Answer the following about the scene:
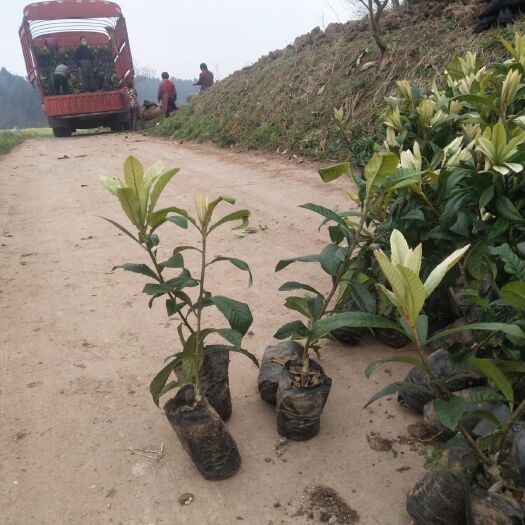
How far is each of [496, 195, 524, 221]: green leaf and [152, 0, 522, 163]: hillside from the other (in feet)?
10.4

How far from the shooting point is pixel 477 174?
175 centimetres

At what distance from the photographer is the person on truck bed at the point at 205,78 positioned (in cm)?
1508

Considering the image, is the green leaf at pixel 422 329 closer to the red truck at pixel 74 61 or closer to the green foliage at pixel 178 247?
the green foliage at pixel 178 247

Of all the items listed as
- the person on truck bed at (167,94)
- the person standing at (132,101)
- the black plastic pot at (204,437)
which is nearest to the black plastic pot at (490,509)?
the black plastic pot at (204,437)

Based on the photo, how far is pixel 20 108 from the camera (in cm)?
3359

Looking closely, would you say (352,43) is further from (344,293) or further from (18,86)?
(18,86)

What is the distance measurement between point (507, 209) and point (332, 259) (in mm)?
643

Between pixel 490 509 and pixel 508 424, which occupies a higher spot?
pixel 508 424

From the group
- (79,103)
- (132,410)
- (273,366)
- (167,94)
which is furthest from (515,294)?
(167,94)

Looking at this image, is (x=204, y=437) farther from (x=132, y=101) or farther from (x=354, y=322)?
(x=132, y=101)

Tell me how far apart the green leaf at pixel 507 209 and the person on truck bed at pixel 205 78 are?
569 inches

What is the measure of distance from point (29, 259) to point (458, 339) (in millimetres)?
3186

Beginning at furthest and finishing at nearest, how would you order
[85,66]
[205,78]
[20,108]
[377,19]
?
[20,108] → [205,78] → [85,66] → [377,19]

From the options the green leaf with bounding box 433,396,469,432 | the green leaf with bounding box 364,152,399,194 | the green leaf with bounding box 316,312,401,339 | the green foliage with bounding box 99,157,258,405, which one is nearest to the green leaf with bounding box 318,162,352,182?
the green leaf with bounding box 364,152,399,194
